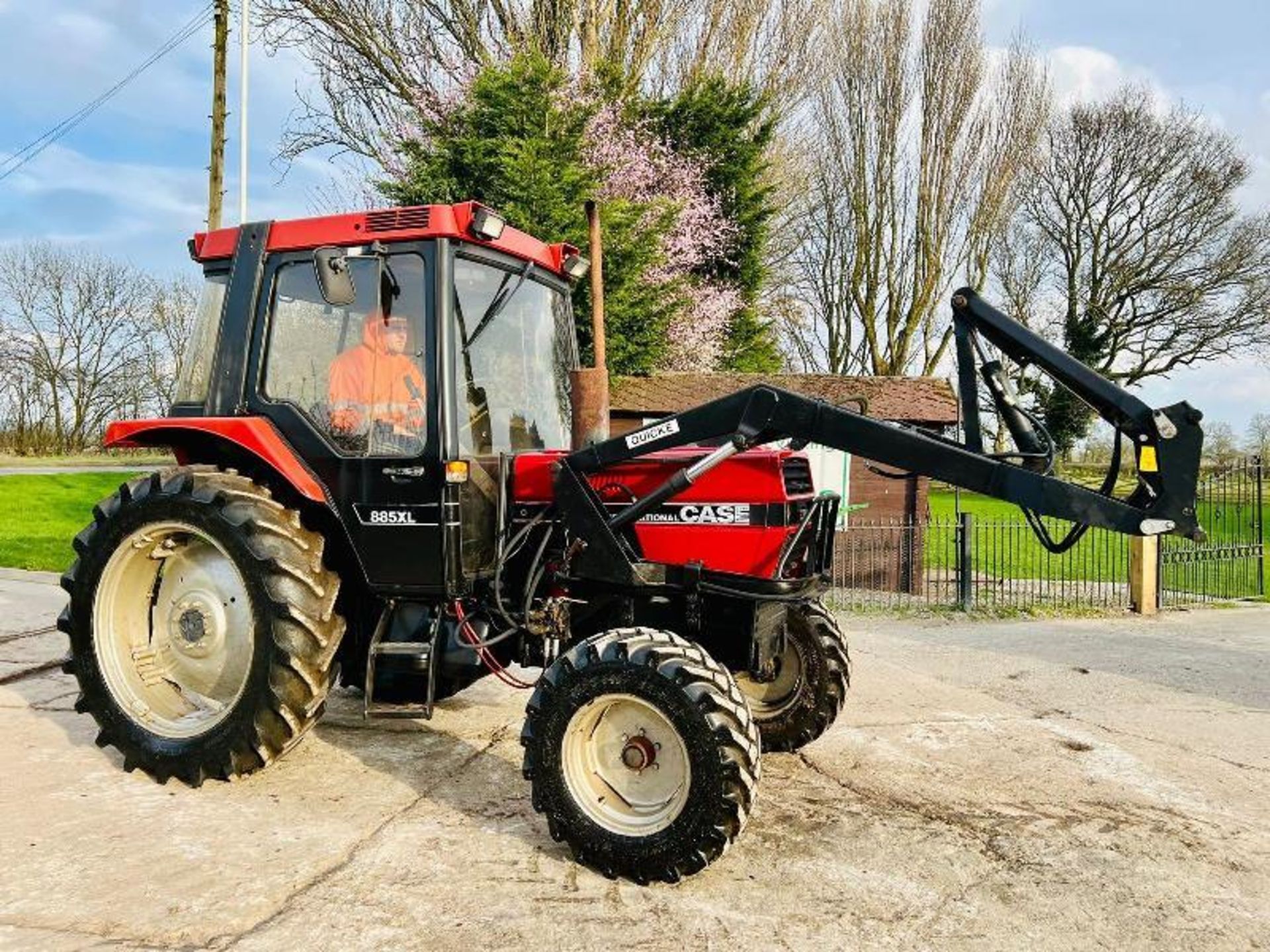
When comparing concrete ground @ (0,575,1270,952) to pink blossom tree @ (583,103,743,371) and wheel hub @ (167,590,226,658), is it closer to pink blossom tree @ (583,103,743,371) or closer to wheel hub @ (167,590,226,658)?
wheel hub @ (167,590,226,658)

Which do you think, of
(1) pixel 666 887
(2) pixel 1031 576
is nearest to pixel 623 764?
(1) pixel 666 887

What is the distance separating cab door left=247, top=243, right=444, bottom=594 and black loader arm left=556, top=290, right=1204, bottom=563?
2.26 feet

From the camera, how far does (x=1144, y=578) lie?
33.8 ft

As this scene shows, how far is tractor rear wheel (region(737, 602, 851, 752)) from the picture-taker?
14.9 feet

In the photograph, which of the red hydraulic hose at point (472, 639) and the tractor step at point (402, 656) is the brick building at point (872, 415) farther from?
the tractor step at point (402, 656)

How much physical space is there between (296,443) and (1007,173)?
2533 cm

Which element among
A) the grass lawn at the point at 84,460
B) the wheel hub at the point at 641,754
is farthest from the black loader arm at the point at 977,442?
the grass lawn at the point at 84,460

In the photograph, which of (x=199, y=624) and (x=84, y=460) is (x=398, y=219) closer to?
(x=199, y=624)

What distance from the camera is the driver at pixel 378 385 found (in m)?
4.12

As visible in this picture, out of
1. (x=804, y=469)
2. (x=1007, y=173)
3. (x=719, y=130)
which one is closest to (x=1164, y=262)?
(x=1007, y=173)

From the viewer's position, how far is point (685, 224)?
61.4ft

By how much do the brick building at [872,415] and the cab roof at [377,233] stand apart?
25.6 feet

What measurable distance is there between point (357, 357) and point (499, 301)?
670 millimetres

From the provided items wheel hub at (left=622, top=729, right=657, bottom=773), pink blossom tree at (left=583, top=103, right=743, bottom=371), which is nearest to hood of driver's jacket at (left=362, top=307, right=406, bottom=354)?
wheel hub at (left=622, top=729, right=657, bottom=773)
